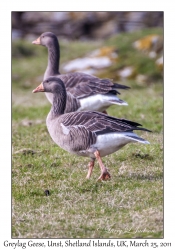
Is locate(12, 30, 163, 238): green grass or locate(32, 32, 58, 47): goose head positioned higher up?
locate(32, 32, 58, 47): goose head

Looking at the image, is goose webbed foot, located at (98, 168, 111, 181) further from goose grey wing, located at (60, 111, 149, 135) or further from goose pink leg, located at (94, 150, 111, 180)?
goose grey wing, located at (60, 111, 149, 135)

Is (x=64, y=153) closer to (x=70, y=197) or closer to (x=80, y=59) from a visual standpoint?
(x=70, y=197)

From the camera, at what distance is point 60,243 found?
5.24 meters

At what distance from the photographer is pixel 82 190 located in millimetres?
6586

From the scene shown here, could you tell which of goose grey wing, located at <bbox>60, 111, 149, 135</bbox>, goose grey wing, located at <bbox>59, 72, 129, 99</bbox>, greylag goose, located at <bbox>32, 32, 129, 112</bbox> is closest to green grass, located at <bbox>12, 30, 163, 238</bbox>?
goose grey wing, located at <bbox>60, 111, 149, 135</bbox>

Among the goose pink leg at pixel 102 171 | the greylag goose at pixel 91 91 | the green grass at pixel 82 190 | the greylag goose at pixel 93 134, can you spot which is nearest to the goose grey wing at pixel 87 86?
the greylag goose at pixel 91 91

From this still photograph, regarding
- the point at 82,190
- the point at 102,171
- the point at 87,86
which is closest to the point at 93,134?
the point at 102,171

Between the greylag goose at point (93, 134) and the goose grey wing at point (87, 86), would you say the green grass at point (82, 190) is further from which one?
the goose grey wing at point (87, 86)

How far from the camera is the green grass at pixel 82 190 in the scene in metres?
5.48

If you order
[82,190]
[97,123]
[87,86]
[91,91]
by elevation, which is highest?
[87,86]

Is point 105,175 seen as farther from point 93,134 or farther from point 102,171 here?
point 93,134

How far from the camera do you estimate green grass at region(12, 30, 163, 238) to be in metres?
5.48

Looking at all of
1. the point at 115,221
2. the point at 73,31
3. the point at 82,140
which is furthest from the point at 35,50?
the point at 115,221

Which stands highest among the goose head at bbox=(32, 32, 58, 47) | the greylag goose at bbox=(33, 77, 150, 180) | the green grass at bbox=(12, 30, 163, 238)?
the goose head at bbox=(32, 32, 58, 47)
